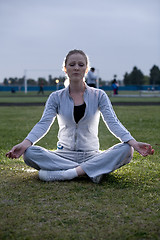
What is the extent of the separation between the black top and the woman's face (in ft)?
0.93

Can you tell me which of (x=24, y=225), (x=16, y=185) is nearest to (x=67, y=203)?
(x=24, y=225)

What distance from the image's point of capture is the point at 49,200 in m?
2.98

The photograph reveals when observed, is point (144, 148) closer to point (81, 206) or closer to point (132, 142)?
point (132, 142)

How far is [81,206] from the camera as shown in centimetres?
282

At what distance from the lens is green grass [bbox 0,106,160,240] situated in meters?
2.30

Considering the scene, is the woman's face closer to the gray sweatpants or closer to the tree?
the gray sweatpants

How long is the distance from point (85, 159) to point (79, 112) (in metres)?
0.49

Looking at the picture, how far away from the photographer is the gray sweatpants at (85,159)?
348cm

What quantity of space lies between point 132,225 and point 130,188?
36.7 inches

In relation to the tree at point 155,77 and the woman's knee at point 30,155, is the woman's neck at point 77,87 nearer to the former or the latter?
the woman's knee at point 30,155

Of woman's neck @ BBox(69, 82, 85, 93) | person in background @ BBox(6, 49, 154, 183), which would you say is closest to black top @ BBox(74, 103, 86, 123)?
person in background @ BBox(6, 49, 154, 183)

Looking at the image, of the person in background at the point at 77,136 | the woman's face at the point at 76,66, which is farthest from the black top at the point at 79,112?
the woman's face at the point at 76,66

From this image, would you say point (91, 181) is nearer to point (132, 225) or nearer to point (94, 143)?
point (94, 143)

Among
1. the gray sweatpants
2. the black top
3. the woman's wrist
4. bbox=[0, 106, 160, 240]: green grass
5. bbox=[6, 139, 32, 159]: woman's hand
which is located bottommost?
bbox=[0, 106, 160, 240]: green grass
